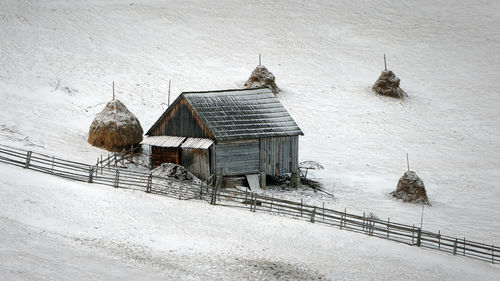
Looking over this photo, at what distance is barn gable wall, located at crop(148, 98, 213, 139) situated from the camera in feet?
98.8

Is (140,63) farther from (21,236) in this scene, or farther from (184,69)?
(21,236)

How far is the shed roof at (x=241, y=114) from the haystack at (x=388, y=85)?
18611mm

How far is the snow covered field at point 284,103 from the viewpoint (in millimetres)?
21391

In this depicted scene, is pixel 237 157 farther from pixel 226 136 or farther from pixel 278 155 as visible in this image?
pixel 278 155

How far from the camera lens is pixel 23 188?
2372 centimetres

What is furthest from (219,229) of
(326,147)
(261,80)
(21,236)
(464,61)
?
(464,61)

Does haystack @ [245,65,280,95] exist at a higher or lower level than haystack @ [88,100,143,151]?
higher

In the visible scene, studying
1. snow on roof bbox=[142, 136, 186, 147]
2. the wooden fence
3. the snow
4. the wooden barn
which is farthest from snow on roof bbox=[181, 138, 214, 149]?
the snow

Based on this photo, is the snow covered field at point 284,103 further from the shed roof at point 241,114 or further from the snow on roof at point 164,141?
the shed roof at point 241,114

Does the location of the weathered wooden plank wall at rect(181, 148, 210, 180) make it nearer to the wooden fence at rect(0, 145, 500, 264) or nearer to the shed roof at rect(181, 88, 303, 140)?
the shed roof at rect(181, 88, 303, 140)

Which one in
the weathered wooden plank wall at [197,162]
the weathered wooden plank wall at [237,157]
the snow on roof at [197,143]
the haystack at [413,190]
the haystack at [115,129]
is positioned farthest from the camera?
the haystack at [115,129]

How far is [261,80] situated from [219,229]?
79.8 ft

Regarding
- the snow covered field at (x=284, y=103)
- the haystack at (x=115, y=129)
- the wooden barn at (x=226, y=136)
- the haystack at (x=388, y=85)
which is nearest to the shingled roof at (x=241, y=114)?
the wooden barn at (x=226, y=136)

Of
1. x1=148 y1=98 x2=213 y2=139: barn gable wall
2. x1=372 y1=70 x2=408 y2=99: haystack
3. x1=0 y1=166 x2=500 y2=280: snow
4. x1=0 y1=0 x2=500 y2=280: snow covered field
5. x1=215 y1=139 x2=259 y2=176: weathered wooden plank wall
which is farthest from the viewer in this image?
x1=372 y1=70 x2=408 y2=99: haystack
